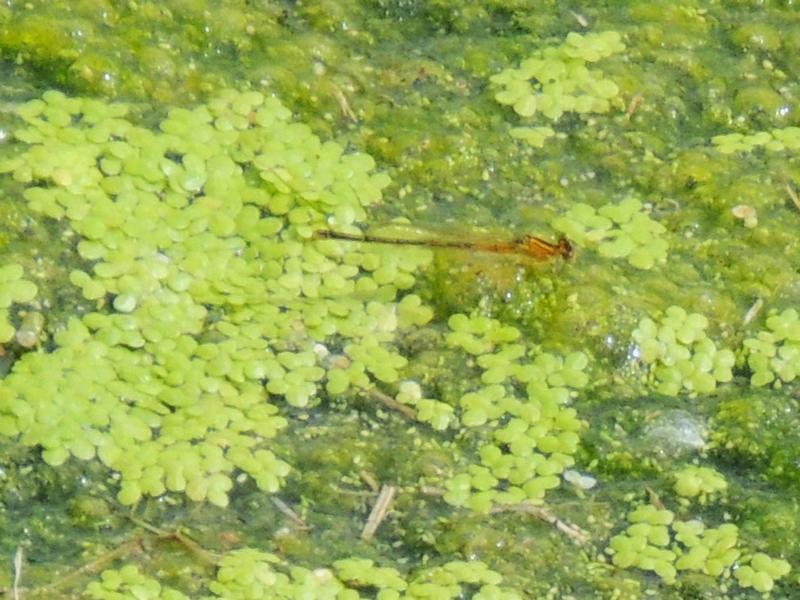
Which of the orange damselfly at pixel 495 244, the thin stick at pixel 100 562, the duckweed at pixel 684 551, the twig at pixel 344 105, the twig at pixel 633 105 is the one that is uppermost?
the twig at pixel 633 105

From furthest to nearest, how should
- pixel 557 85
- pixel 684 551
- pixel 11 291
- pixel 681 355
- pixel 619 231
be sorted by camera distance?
pixel 557 85 < pixel 619 231 < pixel 681 355 < pixel 11 291 < pixel 684 551

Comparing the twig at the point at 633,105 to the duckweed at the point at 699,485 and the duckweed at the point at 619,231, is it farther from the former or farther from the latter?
the duckweed at the point at 699,485

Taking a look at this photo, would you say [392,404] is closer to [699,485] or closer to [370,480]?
[370,480]

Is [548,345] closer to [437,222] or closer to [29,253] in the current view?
A: [437,222]

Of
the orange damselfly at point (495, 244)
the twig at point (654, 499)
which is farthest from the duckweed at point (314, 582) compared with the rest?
Answer: the orange damselfly at point (495, 244)

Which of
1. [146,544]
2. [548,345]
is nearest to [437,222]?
[548,345]

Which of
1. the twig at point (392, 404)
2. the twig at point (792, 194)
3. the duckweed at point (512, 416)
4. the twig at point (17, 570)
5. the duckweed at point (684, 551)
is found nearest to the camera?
the twig at point (17, 570)

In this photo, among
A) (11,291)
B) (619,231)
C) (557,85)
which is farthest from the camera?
(557,85)

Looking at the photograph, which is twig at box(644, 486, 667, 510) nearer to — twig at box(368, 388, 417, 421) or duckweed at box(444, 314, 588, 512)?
duckweed at box(444, 314, 588, 512)

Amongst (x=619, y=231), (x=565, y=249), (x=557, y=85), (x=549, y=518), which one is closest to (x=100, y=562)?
(x=549, y=518)
